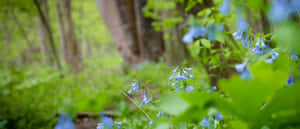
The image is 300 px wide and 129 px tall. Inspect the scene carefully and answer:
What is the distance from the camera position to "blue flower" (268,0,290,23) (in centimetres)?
45

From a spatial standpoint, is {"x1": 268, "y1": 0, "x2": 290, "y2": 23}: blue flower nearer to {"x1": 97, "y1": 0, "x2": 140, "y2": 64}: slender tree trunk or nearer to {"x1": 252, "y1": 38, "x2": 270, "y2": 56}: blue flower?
{"x1": 252, "y1": 38, "x2": 270, "y2": 56}: blue flower

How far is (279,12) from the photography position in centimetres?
45

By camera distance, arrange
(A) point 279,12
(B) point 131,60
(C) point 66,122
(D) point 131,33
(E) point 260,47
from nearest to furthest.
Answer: (A) point 279,12
(C) point 66,122
(E) point 260,47
(D) point 131,33
(B) point 131,60

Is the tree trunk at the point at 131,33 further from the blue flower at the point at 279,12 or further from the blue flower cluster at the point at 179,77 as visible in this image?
the blue flower at the point at 279,12

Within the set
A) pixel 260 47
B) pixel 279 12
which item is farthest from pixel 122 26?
pixel 279 12

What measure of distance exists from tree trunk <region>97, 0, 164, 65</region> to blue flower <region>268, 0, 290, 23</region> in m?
5.38

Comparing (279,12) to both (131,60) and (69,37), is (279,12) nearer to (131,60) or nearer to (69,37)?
(131,60)

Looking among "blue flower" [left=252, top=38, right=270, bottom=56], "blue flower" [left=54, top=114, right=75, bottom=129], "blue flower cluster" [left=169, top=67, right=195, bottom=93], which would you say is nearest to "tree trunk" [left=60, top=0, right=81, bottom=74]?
"blue flower cluster" [left=169, top=67, right=195, bottom=93]

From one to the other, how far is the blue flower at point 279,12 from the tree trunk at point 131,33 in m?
5.38

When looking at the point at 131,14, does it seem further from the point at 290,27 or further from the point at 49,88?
the point at 290,27

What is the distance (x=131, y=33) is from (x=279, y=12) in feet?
19.9

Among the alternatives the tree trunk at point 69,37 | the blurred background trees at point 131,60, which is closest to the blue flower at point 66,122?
the blurred background trees at point 131,60

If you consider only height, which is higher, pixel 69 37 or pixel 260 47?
pixel 69 37

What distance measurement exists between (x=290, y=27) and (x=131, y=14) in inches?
244
